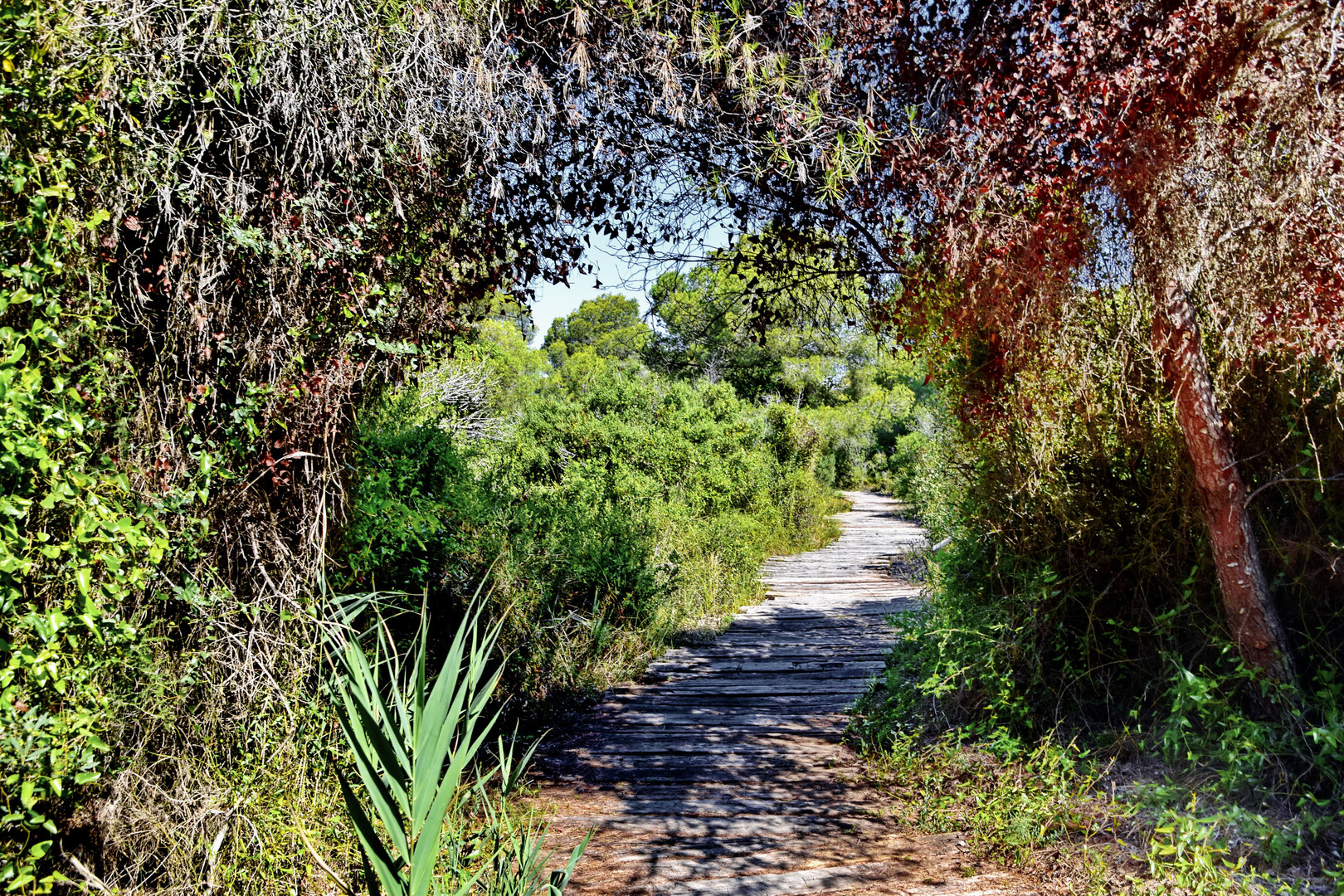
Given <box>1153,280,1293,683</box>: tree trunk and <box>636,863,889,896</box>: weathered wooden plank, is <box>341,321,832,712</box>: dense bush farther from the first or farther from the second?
<box>1153,280,1293,683</box>: tree trunk

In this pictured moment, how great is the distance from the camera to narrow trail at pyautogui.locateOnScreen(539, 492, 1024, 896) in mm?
2943

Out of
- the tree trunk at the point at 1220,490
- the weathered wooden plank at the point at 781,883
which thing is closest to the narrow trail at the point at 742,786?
the weathered wooden plank at the point at 781,883

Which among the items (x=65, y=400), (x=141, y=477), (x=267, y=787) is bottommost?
(x=267, y=787)

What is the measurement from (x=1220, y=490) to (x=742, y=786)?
2.47 m

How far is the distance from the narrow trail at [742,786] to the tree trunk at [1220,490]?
53.6 inches

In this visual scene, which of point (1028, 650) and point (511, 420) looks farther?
point (511, 420)

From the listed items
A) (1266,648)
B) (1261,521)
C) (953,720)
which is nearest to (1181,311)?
(1261,521)

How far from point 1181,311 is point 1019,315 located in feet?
1.92

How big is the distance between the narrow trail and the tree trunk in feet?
4.46

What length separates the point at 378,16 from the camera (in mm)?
2826

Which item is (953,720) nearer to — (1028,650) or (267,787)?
(1028,650)

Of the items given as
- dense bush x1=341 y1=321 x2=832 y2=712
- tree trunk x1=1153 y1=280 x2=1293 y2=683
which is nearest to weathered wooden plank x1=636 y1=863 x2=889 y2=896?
dense bush x1=341 y1=321 x2=832 y2=712

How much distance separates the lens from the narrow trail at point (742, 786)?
2943mm

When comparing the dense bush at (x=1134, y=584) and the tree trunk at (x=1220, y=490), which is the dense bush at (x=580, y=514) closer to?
the dense bush at (x=1134, y=584)
